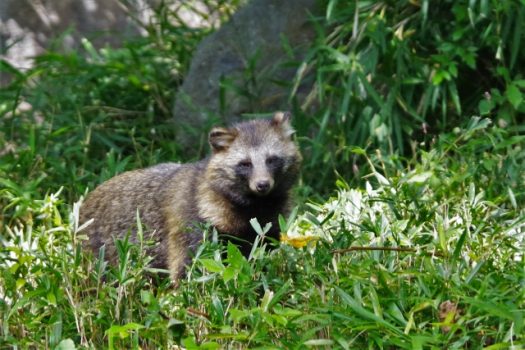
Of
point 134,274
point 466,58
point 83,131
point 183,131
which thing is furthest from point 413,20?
point 134,274

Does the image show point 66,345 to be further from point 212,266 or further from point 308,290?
point 308,290

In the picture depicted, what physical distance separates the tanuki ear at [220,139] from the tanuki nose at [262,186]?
1.48 feet

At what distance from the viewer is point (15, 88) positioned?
901cm

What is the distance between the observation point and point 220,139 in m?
6.75

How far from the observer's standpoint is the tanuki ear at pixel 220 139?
6.74 meters

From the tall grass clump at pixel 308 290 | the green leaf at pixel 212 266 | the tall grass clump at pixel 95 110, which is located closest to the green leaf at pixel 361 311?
the tall grass clump at pixel 308 290

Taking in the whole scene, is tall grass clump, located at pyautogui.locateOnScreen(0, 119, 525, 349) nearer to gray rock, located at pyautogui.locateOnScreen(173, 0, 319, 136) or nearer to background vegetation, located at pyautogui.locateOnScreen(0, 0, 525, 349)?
background vegetation, located at pyautogui.locateOnScreen(0, 0, 525, 349)

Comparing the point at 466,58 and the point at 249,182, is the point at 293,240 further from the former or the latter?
the point at 466,58

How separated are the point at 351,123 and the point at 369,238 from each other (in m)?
2.70


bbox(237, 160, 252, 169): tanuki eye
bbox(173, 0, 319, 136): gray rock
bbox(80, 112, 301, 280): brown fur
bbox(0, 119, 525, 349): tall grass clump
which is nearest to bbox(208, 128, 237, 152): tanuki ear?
bbox(80, 112, 301, 280): brown fur

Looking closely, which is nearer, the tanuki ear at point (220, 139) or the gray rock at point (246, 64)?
the tanuki ear at point (220, 139)

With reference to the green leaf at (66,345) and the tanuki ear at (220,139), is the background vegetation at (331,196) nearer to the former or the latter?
the green leaf at (66,345)

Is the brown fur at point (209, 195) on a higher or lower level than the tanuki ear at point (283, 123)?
lower

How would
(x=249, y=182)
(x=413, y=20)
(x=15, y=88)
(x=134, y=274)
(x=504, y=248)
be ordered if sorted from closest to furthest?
(x=134, y=274)
(x=504, y=248)
(x=249, y=182)
(x=413, y=20)
(x=15, y=88)
